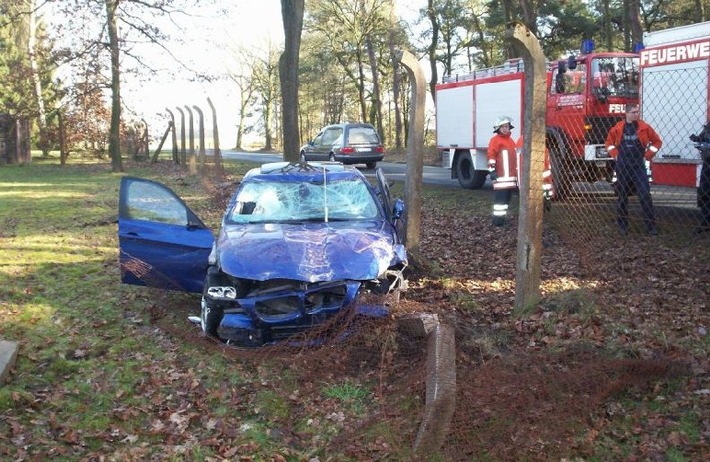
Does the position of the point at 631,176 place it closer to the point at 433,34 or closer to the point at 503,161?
the point at 503,161

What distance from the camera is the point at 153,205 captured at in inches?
284

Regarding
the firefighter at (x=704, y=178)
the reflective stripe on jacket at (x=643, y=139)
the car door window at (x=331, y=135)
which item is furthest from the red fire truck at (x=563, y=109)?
the car door window at (x=331, y=135)

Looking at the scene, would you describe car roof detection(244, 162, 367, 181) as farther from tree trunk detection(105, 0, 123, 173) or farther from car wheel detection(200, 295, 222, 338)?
tree trunk detection(105, 0, 123, 173)

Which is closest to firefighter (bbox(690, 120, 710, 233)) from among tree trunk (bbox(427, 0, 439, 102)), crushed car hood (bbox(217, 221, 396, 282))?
crushed car hood (bbox(217, 221, 396, 282))

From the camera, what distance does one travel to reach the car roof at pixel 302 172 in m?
7.68

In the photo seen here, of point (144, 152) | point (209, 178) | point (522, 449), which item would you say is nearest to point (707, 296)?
point (522, 449)

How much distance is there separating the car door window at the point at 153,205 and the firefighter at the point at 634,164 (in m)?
5.57

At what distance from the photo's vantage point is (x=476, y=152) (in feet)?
52.7

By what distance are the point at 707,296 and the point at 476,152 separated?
9.53m

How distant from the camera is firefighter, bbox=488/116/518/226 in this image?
35.0ft

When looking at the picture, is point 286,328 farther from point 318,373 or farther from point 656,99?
point 656,99

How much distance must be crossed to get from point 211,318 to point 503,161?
20.0 ft

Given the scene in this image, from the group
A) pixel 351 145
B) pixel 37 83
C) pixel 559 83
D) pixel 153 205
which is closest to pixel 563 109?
pixel 559 83

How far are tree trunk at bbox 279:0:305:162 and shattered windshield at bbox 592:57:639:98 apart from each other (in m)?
7.00
